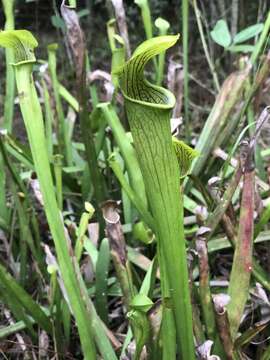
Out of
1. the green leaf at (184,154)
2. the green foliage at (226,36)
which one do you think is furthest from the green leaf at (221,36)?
the green leaf at (184,154)

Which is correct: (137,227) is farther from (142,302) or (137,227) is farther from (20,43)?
(20,43)

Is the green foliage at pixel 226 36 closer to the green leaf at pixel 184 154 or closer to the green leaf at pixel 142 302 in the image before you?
the green leaf at pixel 184 154

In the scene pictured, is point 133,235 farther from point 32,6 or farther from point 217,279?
point 32,6

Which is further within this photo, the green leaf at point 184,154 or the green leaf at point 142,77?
the green leaf at point 184,154

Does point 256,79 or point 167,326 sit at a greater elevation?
point 256,79

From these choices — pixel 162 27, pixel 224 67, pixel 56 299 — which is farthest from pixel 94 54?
pixel 56 299

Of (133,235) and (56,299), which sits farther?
(133,235)

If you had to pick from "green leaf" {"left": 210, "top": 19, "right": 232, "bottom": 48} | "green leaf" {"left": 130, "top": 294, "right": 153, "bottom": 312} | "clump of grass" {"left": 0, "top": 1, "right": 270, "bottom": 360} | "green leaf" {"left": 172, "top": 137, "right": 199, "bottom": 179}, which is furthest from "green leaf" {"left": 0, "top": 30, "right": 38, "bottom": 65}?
"green leaf" {"left": 210, "top": 19, "right": 232, "bottom": 48}

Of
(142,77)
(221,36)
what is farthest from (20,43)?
(221,36)
